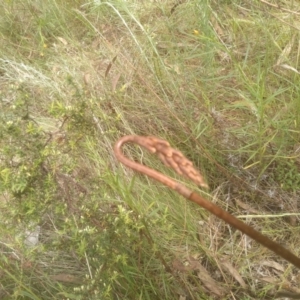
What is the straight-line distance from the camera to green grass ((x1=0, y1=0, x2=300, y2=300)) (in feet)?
4.70

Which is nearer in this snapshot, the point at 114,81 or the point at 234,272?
the point at 234,272

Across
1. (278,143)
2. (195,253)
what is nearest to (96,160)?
(195,253)

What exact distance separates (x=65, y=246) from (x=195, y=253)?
48 centimetres

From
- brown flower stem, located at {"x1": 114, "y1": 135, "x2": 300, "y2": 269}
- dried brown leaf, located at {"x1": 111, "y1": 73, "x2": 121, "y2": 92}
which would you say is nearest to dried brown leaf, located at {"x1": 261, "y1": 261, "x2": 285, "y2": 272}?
dried brown leaf, located at {"x1": 111, "y1": 73, "x2": 121, "y2": 92}

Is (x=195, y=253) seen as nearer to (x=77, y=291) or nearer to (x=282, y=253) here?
(x=77, y=291)

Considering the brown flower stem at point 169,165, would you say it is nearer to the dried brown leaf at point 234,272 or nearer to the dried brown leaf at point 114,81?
the dried brown leaf at point 234,272


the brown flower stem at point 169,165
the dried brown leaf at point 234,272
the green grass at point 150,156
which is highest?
the brown flower stem at point 169,165

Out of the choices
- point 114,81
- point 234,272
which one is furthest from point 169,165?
point 114,81

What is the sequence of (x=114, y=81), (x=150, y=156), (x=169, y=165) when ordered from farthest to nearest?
(x=114, y=81) → (x=150, y=156) → (x=169, y=165)

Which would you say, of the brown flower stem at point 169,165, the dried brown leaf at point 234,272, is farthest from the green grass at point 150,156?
the brown flower stem at point 169,165

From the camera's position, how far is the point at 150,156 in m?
1.88

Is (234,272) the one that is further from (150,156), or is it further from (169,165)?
(169,165)

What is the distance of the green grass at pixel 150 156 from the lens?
143 cm

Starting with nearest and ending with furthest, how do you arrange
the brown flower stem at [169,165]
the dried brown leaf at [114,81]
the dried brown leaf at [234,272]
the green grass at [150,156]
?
the brown flower stem at [169,165]
the green grass at [150,156]
the dried brown leaf at [234,272]
the dried brown leaf at [114,81]
